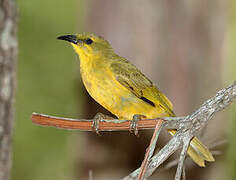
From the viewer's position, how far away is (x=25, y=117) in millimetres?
7555

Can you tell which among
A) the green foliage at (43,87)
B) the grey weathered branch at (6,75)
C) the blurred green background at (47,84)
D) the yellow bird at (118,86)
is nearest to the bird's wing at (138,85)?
the yellow bird at (118,86)

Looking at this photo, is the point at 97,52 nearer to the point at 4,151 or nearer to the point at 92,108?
the point at 4,151

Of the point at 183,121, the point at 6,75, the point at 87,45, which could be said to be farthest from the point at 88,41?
the point at 183,121

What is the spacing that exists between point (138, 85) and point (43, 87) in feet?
15.8

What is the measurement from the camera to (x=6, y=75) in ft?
11.5

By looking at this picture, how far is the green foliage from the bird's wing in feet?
12.9

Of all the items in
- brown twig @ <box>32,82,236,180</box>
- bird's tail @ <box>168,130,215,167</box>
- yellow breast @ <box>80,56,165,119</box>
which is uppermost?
yellow breast @ <box>80,56,165,119</box>

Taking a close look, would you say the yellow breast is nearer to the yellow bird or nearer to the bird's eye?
the yellow bird

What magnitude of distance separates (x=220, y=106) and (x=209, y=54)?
3.19m

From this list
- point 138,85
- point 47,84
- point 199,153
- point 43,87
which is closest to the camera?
point 199,153

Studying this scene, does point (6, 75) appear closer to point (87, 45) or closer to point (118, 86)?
point (87, 45)

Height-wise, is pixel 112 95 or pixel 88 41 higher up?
pixel 88 41

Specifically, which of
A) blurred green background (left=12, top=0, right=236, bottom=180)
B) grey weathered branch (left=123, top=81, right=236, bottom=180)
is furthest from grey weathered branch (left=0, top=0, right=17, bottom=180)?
blurred green background (left=12, top=0, right=236, bottom=180)

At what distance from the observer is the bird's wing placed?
10.8 ft
